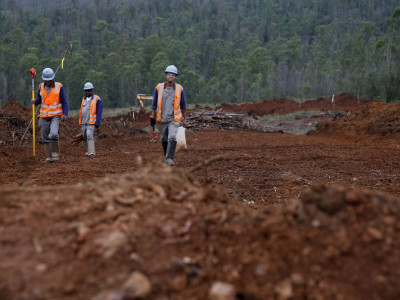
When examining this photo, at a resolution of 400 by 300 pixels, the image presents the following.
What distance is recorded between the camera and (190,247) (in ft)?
8.63

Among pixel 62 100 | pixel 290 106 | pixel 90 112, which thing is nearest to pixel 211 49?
pixel 290 106

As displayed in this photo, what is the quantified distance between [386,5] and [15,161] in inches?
4453

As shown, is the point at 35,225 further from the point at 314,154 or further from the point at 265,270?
the point at 314,154

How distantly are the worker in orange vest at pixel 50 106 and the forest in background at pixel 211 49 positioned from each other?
34.4 m

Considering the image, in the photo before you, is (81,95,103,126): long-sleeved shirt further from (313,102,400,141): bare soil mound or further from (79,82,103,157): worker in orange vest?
(313,102,400,141): bare soil mound

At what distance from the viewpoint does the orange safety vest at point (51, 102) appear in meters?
9.09

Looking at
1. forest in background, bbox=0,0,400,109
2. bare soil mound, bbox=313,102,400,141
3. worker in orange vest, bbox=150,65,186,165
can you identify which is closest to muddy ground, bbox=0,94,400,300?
worker in orange vest, bbox=150,65,186,165

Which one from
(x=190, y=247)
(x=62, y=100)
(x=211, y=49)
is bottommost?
(x=190, y=247)

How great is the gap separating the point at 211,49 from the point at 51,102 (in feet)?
250

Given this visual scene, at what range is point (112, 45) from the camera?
243ft

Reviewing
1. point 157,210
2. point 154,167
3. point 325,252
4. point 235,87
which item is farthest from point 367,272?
point 235,87

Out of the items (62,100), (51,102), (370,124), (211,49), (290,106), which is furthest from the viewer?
→ (211,49)

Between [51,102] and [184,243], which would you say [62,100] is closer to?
[51,102]

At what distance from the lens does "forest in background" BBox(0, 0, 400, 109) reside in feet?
171
